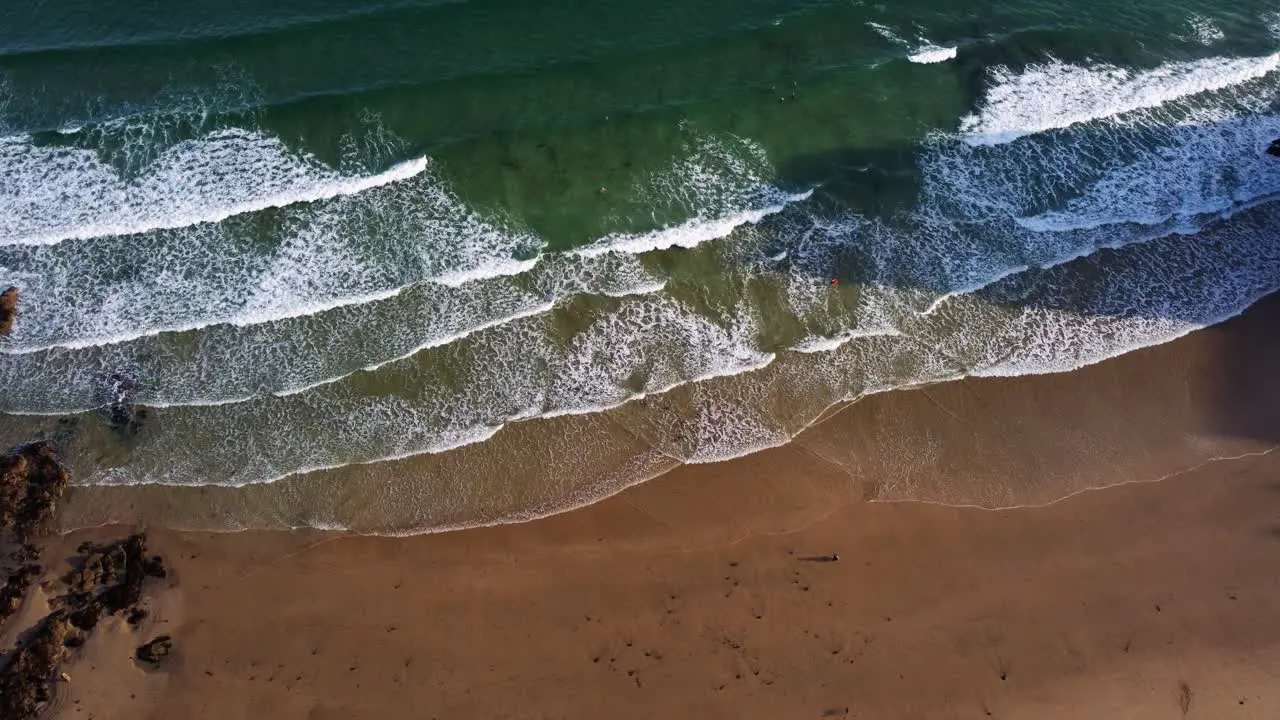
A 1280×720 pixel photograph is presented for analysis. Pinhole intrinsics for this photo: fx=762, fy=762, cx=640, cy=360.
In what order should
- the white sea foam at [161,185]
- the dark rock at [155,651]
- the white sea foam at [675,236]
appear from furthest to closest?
the white sea foam at [675,236], the white sea foam at [161,185], the dark rock at [155,651]

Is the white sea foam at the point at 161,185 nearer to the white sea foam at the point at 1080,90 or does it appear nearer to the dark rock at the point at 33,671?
the dark rock at the point at 33,671

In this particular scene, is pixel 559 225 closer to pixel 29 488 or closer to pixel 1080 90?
pixel 29 488

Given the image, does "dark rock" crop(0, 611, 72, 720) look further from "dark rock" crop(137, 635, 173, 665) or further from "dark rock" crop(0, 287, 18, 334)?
"dark rock" crop(0, 287, 18, 334)

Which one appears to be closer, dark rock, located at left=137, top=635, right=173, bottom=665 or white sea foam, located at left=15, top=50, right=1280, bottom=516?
dark rock, located at left=137, top=635, right=173, bottom=665

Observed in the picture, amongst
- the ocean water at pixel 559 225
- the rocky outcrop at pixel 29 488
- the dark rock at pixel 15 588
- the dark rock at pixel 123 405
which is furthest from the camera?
the ocean water at pixel 559 225

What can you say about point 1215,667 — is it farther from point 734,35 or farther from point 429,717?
point 734,35

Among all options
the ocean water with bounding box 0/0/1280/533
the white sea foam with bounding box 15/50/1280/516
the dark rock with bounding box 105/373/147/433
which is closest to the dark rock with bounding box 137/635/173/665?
the ocean water with bounding box 0/0/1280/533

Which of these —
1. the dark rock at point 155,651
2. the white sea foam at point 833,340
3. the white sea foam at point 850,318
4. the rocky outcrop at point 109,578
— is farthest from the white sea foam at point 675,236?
the dark rock at point 155,651
